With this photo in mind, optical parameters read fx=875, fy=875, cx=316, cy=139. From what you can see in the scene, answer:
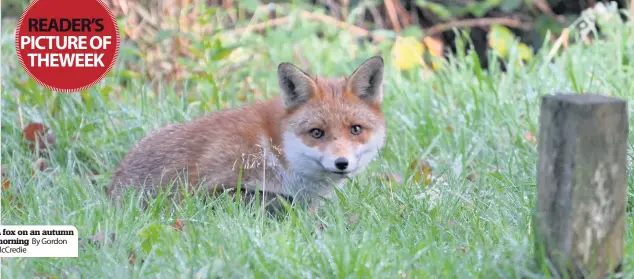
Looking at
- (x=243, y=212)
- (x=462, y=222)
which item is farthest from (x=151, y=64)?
(x=462, y=222)

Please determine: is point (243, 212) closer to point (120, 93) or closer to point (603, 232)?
point (603, 232)

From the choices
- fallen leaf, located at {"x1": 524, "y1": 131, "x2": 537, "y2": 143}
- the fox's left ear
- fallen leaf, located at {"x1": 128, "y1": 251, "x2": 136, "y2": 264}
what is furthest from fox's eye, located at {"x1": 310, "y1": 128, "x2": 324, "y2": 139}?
fallen leaf, located at {"x1": 524, "y1": 131, "x2": 537, "y2": 143}

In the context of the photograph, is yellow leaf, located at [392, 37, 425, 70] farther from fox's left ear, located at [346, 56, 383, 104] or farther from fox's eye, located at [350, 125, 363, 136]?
fox's eye, located at [350, 125, 363, 136]

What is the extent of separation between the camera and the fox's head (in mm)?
4391

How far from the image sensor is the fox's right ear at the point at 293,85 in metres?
4.53

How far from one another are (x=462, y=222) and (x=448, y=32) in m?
6.51

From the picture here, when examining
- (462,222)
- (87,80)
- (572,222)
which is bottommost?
(462,222)

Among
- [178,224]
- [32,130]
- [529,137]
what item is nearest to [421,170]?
[529,137]

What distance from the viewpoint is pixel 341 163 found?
4.27 meters

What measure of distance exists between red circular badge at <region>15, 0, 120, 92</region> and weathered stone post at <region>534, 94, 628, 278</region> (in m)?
2.57

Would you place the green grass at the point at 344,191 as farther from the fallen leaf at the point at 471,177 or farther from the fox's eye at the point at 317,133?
the fox's eye at the point at 317,133

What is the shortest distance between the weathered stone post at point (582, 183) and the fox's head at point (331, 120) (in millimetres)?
1546

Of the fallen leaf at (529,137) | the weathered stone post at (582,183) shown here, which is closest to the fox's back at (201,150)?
the fallen leaf at (529,137)

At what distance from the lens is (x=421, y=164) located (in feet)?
17.4
